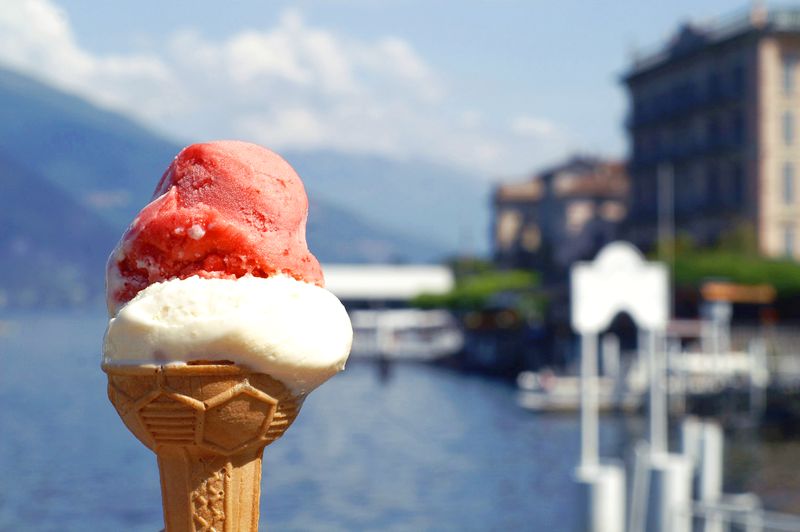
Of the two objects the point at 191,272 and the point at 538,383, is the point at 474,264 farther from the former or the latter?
the point at 191,272

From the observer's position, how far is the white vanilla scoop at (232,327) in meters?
3.59

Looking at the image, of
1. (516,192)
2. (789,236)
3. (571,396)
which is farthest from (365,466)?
(516,192)

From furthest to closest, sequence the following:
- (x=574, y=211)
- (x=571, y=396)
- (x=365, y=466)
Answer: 1. (x=574, y=211)
2. (x=571, y=396)
3. (x=365, y=466)

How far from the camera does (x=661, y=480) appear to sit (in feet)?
48.9

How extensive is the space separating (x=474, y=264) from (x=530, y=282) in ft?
103

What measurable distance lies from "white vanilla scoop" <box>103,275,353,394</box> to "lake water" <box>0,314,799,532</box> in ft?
37.4

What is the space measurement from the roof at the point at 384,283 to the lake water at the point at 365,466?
43.4 metres

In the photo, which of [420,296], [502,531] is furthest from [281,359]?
[420,296]

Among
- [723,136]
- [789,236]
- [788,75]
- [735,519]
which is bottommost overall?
[735,519]

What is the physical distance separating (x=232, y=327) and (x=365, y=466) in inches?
1482

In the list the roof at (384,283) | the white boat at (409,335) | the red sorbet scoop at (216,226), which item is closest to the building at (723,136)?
the white boat at (409,335)

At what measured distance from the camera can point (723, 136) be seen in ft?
245

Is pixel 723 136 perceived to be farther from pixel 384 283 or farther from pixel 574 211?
pixel 384 283

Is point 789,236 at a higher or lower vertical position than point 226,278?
higher
